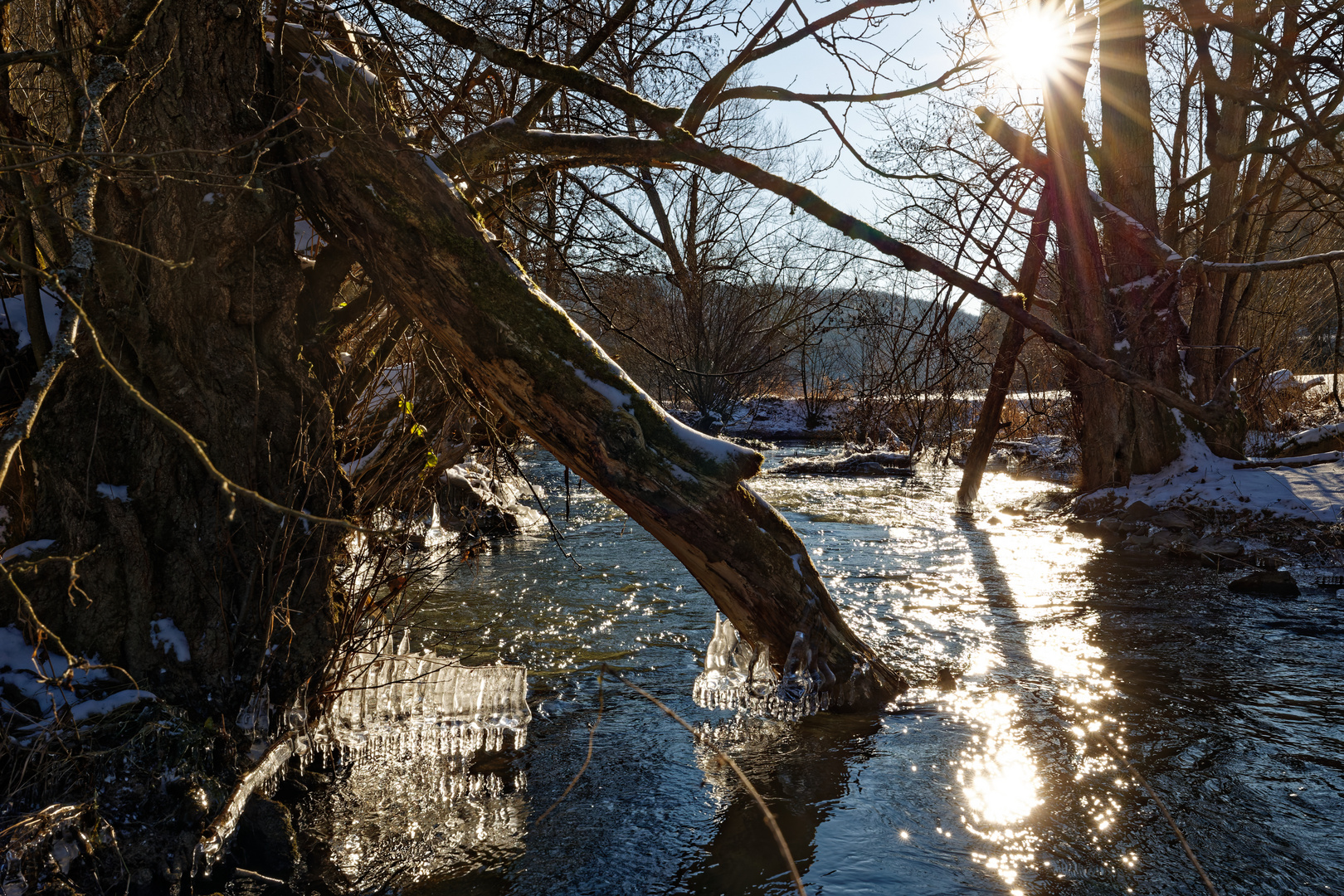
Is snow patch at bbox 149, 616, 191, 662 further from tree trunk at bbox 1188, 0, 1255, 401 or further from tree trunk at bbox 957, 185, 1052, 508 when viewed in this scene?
tree trunk at bbox 1188, 0, 1255, 401

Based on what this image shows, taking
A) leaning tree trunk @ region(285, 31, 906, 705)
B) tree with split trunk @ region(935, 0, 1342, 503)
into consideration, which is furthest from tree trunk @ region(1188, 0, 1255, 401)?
leaning tree trunk @ region(285, 31, 906, 705)

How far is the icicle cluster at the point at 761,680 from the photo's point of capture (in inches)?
160

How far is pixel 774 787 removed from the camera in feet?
11.5

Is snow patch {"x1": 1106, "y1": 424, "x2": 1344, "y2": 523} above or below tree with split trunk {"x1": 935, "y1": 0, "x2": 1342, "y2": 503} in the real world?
below

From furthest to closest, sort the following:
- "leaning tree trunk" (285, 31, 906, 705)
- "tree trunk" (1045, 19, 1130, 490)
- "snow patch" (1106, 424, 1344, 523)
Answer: "tree trunk" (1045, 19, 1130, 490), "snow patch" (1106, 424, 1344, 523), "leaning tree trunk" (285, 31, 906, 705)

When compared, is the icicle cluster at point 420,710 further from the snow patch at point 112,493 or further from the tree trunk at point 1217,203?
the tree trunk at point 1217,203

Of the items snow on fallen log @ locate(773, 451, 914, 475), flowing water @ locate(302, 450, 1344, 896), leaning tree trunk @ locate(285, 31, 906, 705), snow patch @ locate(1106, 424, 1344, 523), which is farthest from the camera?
snow on fallen log @ locate(773, 451, 914, 475)

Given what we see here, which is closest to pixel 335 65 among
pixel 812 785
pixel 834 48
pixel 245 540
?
pixel 245 540

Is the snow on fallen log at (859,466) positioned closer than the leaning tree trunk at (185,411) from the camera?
No

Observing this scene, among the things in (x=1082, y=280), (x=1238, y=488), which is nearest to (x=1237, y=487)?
(x=1238, y=488)

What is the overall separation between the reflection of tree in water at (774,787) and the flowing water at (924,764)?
1cm

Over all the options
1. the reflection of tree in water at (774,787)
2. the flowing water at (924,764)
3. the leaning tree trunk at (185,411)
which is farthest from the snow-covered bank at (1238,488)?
the leaning tree trunk at (185,411)

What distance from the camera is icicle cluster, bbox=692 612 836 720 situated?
405 cm

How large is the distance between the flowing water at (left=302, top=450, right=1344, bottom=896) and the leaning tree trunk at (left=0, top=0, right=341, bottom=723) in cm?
94
